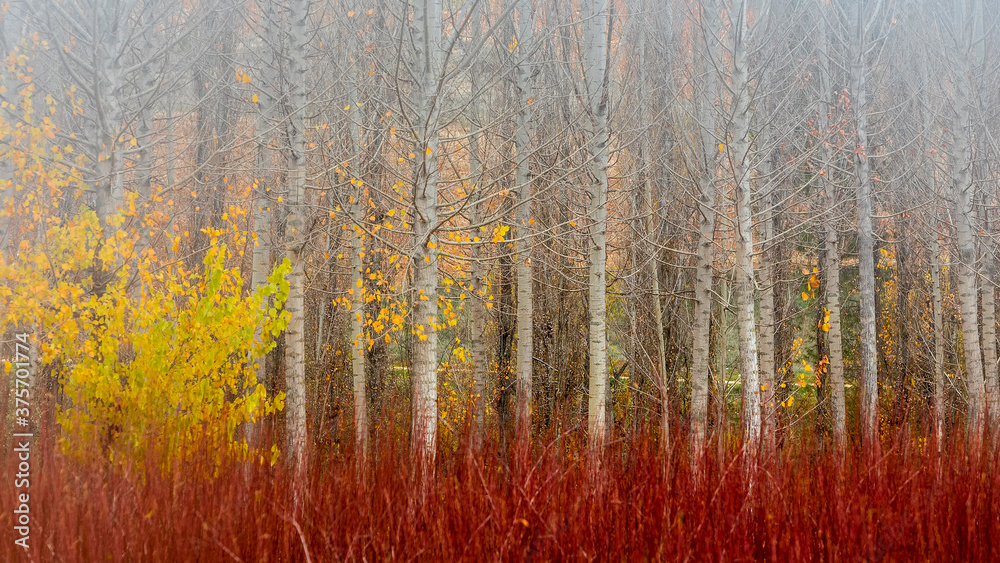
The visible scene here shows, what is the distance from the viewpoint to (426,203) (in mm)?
5656

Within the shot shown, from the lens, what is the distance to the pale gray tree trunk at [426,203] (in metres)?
5.48

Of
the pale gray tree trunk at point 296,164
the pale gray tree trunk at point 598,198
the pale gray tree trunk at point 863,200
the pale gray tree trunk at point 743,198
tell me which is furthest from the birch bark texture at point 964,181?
the pale gray tree trunk at point 296,164

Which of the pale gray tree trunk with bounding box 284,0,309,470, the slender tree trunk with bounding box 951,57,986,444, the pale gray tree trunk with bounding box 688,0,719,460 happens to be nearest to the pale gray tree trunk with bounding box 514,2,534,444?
the pale gray tree trunk with bounding box 688,0,719,460

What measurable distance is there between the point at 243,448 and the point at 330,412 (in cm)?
755

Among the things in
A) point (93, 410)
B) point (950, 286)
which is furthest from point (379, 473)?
point (950, 286)

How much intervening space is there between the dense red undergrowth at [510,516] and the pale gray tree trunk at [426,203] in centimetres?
179

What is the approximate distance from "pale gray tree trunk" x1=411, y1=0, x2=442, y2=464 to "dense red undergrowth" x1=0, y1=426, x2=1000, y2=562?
1786 millimetres

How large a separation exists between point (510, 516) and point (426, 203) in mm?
3000

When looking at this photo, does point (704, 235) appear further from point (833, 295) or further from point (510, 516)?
point (510, 516)

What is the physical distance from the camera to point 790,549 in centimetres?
277

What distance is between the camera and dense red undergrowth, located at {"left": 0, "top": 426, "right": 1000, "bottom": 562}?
310cm

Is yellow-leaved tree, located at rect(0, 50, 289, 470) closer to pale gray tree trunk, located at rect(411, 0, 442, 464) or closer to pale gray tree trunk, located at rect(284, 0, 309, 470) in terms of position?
pale gray tree trunk, located at rect(284, 0, 309, 470)

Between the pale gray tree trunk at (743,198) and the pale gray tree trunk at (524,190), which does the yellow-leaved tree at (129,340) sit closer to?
the pale gray tree trunk at (524,190)

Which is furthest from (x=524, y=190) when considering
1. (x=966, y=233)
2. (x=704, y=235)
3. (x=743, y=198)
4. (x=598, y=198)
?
(x=966, y=233)
